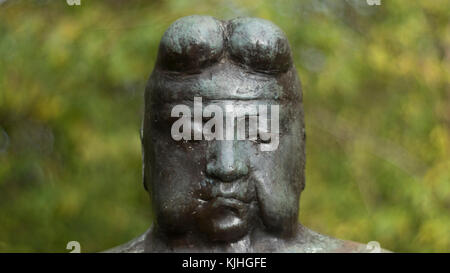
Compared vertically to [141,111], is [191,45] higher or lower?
higher

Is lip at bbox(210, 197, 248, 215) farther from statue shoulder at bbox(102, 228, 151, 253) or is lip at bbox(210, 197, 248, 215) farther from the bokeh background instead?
the bokeh background

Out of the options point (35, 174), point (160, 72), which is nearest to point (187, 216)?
point (160, 72)

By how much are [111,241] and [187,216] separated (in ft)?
5.66

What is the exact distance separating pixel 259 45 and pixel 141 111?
1393 mm

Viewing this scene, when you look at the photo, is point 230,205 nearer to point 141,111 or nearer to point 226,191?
point 226,191

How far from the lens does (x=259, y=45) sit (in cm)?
259

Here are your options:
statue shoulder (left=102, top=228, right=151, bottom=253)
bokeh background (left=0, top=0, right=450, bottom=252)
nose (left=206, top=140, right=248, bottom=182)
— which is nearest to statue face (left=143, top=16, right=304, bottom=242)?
nose (left=206, top=140, right=248, bottom=182)

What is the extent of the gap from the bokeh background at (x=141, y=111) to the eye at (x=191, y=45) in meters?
1.19

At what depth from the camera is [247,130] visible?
2586 mm

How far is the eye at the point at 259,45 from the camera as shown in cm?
260

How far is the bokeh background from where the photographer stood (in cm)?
397

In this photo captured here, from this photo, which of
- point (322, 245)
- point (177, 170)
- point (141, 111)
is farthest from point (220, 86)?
point (141, 111)

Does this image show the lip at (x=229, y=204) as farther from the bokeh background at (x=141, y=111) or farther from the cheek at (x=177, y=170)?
the bokeh background at (x=141, y=111)

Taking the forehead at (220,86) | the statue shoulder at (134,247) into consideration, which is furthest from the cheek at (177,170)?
the statue shoulder at (134,247)
